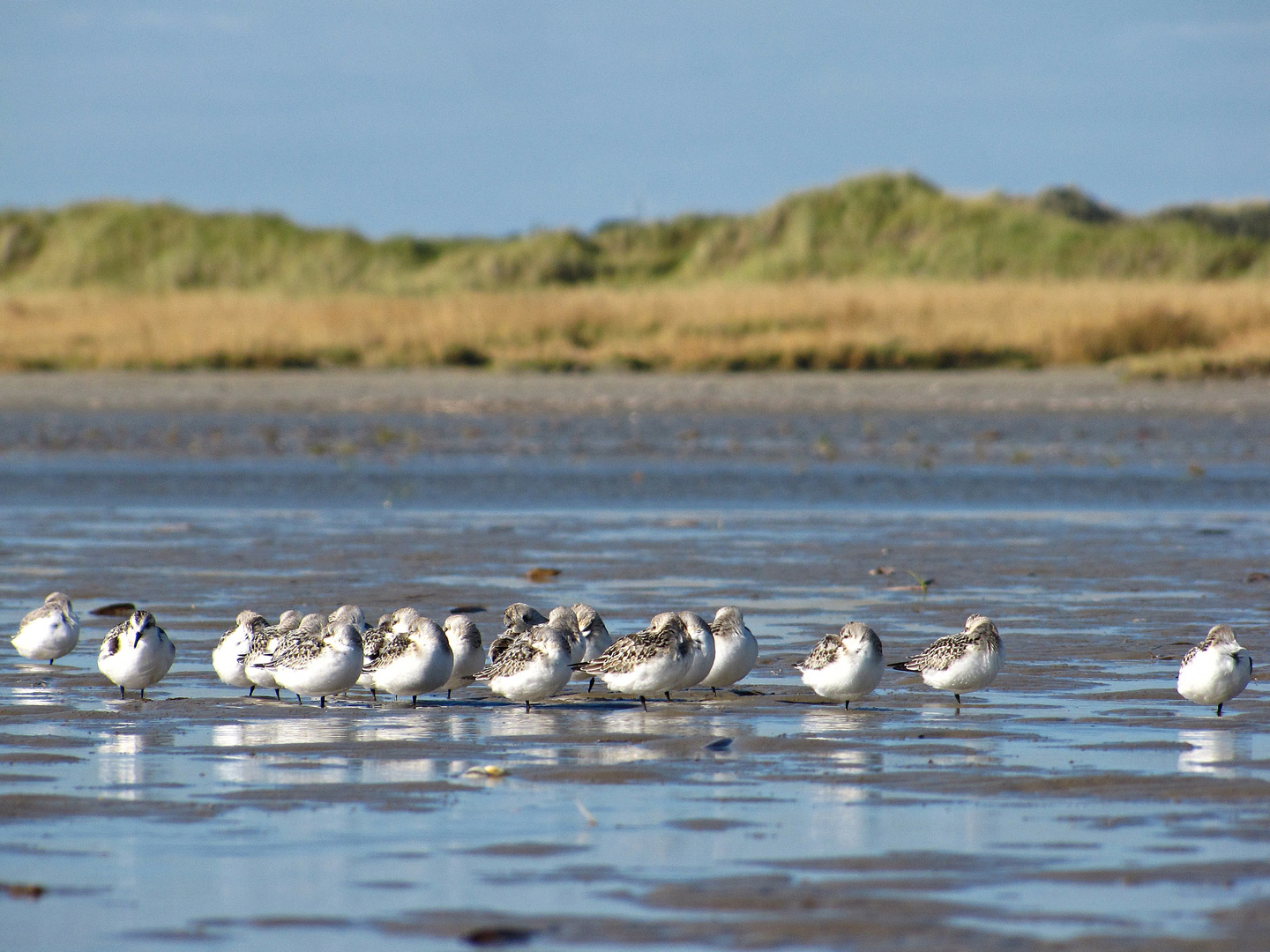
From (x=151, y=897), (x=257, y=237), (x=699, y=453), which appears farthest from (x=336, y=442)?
(x=257, y=237)

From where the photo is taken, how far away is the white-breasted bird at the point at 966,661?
8.73 meters

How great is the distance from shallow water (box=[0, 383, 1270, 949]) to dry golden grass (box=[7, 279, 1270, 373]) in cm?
1965

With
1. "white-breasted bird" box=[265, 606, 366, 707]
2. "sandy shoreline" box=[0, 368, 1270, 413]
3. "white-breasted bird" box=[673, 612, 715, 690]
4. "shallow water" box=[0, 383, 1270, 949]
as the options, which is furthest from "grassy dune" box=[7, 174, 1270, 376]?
"white-breasted bird" box=[265, 606, 366, 707]

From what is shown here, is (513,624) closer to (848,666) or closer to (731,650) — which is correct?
(731,650)

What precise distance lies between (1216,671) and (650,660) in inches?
92.2

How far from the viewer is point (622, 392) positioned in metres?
32.7

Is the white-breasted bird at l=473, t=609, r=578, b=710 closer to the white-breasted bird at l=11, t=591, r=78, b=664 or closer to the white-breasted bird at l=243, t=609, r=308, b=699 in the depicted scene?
the white-breasted bird at l=243, t=609, r=308, b=699

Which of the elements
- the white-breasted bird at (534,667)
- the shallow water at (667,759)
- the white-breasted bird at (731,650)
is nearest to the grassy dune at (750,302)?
the shallow water at (667,759)

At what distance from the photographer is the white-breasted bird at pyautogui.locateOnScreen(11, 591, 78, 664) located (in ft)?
32.1

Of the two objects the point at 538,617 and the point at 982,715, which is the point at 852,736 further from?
the point at 538,617

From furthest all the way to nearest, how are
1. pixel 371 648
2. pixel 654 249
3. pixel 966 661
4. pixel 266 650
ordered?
pixel 654 249 < pixel 371 648 < pixel 266 650 < pixel 966 661

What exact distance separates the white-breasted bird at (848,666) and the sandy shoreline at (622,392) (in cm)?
2149

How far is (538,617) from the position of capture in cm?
1052

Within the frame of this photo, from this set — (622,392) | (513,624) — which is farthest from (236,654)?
(622,392)
